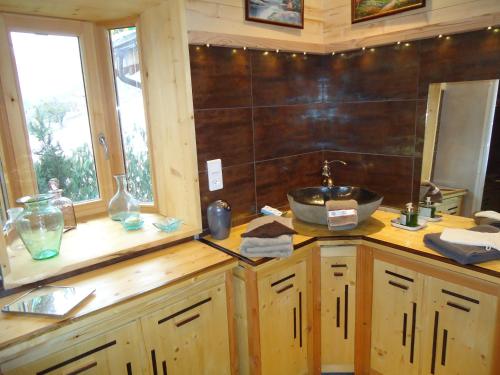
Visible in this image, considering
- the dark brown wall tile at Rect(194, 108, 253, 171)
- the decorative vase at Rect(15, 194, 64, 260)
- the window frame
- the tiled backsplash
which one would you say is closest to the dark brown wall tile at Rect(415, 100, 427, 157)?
the tiled backsplash

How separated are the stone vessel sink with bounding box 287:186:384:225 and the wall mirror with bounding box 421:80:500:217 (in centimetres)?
38

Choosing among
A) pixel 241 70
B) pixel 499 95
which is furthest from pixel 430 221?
pixel 241 70

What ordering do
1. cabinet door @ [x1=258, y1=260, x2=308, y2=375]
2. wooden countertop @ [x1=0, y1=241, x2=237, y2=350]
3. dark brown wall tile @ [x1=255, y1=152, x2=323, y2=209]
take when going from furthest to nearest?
dark brown wall tile @ [x1=255, y1=152, x2=323, y2=209]
cabinet door @ [x1=258, y1=260, x2=308, y2=375]
wooden countertop @ [x1=0, y1=241, x2=237, y2=350]

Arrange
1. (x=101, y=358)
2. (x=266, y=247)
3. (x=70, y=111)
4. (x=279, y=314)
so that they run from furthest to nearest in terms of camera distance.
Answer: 1. (x=70, y=111)
2. (x=279, y=314)
3. (x=266, y=247)
4. (x=101, y=358)

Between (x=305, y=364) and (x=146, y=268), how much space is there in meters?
1.09

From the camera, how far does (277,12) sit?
205 centimetres

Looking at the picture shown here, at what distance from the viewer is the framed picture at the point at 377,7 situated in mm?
1923

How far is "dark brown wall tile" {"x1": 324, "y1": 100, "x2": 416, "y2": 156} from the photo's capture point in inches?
82.6

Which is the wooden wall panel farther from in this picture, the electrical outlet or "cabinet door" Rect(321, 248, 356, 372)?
"cabinet door" Rect(321, 248, 356, 372)

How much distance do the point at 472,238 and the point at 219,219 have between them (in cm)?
117

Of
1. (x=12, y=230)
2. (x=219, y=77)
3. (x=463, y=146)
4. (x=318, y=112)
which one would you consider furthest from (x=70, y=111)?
(x=463, y=146)

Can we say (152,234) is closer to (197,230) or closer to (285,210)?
(197,230)

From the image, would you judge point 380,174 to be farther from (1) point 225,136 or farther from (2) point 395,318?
(1) point 225,136

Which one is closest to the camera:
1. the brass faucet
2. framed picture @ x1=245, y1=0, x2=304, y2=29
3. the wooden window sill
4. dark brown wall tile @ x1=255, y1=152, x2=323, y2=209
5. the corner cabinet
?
the wooden window sill
